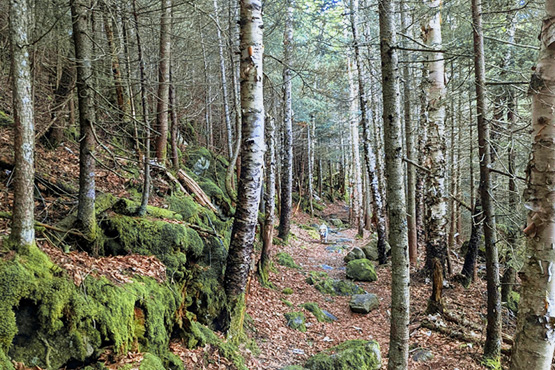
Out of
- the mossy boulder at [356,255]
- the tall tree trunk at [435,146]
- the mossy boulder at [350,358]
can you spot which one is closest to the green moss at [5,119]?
the mossy boulder at [350,358]

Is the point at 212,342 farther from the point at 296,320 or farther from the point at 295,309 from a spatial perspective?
the point at 295,309

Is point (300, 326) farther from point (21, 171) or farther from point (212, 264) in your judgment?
point (21, 171)

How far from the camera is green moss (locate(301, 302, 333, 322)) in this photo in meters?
7.12

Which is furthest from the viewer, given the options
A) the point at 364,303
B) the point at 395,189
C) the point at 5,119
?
the point at 364,303

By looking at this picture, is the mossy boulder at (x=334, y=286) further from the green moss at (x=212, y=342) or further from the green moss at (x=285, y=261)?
the green moss at (x=212, y=342)

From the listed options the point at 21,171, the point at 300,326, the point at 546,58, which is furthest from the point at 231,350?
the point at 546,58

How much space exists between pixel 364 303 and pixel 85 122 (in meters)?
6.53

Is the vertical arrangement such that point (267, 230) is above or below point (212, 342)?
above

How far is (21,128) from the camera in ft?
9.43

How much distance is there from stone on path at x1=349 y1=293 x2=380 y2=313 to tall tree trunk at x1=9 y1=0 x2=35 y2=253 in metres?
6.47

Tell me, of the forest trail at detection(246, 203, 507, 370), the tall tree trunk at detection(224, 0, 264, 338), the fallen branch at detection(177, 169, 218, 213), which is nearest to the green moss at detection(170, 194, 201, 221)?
the fallen branch at detection(177, 169, 218, 213)

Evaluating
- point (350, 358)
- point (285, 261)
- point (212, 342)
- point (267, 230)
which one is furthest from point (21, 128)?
point (285, 261)

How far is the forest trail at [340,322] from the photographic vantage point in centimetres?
540

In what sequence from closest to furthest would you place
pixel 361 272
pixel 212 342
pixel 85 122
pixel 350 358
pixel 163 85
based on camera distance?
pixel 85 122, pixel 212 342, pixel 350 358, pixel 163 85, pixel 361 272
